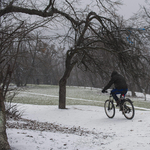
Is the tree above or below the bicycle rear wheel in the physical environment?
above

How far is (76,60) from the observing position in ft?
39.8

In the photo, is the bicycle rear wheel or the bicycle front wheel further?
the bicycle front wheel

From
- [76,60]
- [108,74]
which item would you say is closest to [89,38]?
[76,60]

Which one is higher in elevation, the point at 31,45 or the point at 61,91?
the point at 31,45

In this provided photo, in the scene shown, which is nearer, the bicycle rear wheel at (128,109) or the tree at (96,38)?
the bicycle rear wheel at (128,109)

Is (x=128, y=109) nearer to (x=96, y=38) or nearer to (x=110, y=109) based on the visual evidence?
(x=110, y=109)

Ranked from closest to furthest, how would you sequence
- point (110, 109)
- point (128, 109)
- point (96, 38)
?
1. point (128, 109)
2. point (110, 109)
3. point (96, 38)

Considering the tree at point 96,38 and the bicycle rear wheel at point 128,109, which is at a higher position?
the tree at point 96,38

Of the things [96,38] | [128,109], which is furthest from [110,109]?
[96,38]

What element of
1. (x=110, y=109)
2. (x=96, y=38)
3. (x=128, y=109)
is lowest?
(x=110, y=109)

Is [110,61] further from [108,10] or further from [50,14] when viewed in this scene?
[50,14]

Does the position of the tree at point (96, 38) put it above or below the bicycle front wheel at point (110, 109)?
above

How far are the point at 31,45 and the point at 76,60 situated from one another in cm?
507

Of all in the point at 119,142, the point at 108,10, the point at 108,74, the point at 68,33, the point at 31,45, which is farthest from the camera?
the point at 108,74
